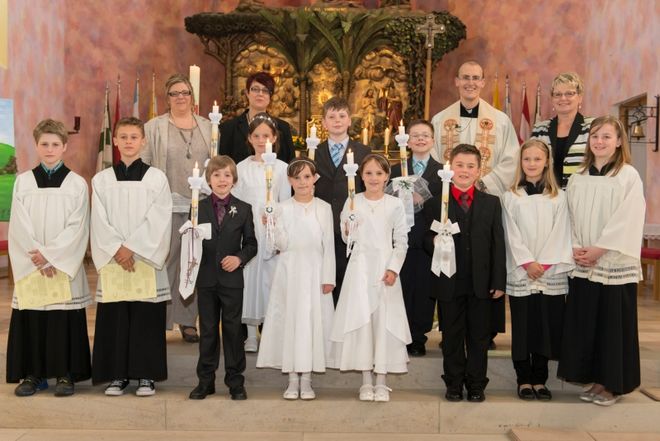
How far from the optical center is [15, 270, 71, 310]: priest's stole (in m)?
4.81

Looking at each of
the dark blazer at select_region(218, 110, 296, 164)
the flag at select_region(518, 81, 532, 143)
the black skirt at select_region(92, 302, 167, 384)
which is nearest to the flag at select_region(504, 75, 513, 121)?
the flag at select_region(518, 81, 532, 143)

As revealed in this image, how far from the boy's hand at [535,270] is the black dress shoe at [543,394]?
0.70m

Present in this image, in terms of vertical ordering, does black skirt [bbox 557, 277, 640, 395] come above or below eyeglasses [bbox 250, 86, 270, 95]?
below

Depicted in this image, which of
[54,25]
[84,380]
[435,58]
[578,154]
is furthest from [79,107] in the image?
[578,154]

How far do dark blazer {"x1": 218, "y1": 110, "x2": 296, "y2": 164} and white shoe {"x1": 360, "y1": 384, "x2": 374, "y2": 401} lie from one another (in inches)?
70.4

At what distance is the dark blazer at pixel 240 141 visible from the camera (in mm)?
5770

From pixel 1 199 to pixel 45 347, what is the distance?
1.70 m

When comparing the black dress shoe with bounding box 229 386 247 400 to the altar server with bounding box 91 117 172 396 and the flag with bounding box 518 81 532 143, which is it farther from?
the flag with bounding box 518 81 532 143

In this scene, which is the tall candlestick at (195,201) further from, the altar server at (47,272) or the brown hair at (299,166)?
the altar server at (47,272)

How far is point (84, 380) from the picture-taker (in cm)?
502

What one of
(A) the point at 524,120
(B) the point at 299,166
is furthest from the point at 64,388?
(A) the point at 524,120

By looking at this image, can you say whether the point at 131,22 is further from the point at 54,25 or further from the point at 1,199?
the point at 1,199

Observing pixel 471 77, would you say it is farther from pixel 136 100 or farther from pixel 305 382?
pixel 136 100

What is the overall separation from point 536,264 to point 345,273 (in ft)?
3.73
